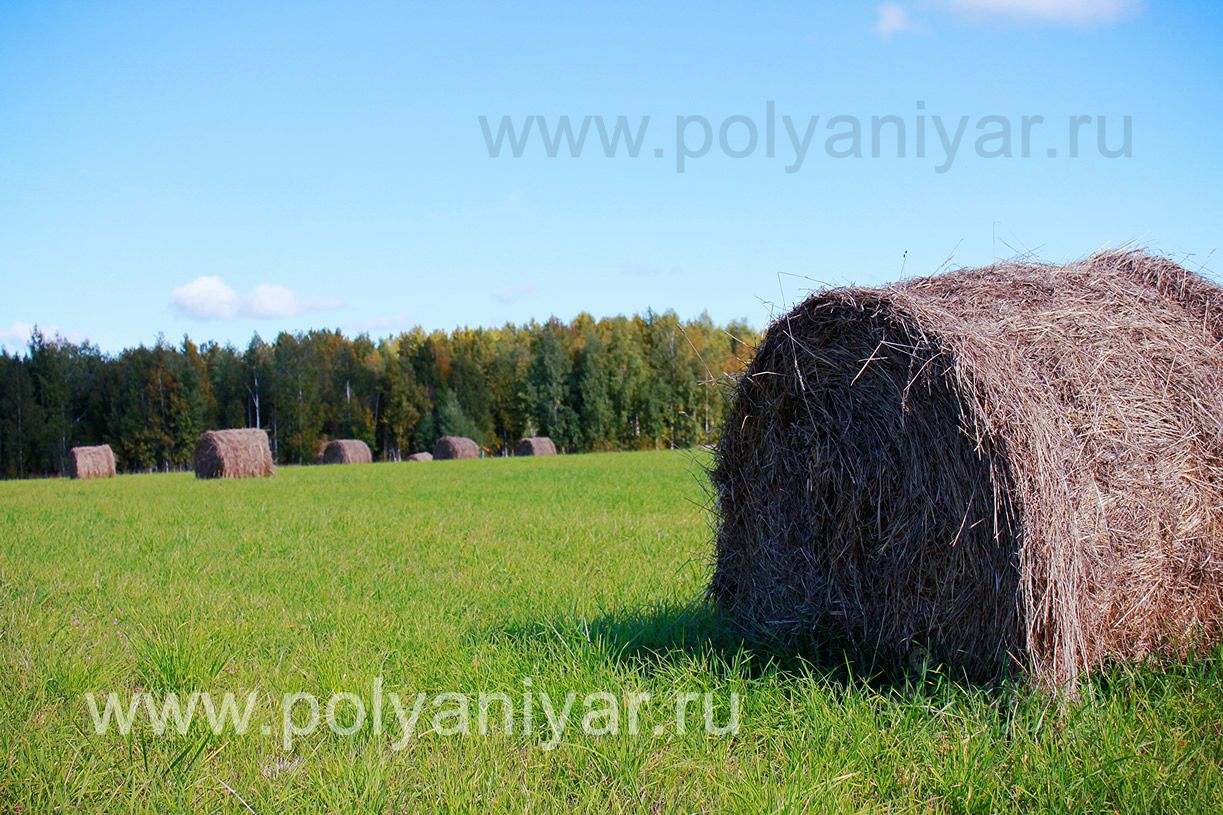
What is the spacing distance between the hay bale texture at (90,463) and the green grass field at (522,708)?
25566 mm

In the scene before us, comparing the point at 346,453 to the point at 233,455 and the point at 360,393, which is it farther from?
the point at 360,393

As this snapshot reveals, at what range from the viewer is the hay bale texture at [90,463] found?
29500mm

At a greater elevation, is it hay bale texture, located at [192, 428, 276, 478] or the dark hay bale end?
hay bale texture, located at [192, 428, 276, 478]

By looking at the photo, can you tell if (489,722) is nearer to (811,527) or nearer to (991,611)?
(811,527)

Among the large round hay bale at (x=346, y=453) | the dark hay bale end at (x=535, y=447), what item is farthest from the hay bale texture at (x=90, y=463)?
the dark hay bale end at (x=535, y=447)

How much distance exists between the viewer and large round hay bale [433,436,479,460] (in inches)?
1715

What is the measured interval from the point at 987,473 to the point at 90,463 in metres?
32.6

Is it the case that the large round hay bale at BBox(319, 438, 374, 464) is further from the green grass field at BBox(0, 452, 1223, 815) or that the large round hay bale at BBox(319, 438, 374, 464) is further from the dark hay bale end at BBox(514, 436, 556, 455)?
the green grass field at BBox(0, 452, 1223, 815)

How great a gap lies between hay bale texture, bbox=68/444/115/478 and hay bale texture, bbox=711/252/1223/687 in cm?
3046

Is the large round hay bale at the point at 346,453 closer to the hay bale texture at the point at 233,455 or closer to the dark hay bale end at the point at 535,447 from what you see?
the dark hay bale end at the point at 535,447

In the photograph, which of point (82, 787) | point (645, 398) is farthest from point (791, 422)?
point (645, 398)

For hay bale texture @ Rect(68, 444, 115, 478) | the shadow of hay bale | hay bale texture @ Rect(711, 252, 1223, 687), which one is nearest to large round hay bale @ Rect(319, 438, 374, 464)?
hay bale texture @ Rect(68, 444, 115, 478)

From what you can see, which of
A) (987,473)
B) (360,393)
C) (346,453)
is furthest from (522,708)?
(360,393)

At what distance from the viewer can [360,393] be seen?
6406 centimetres
